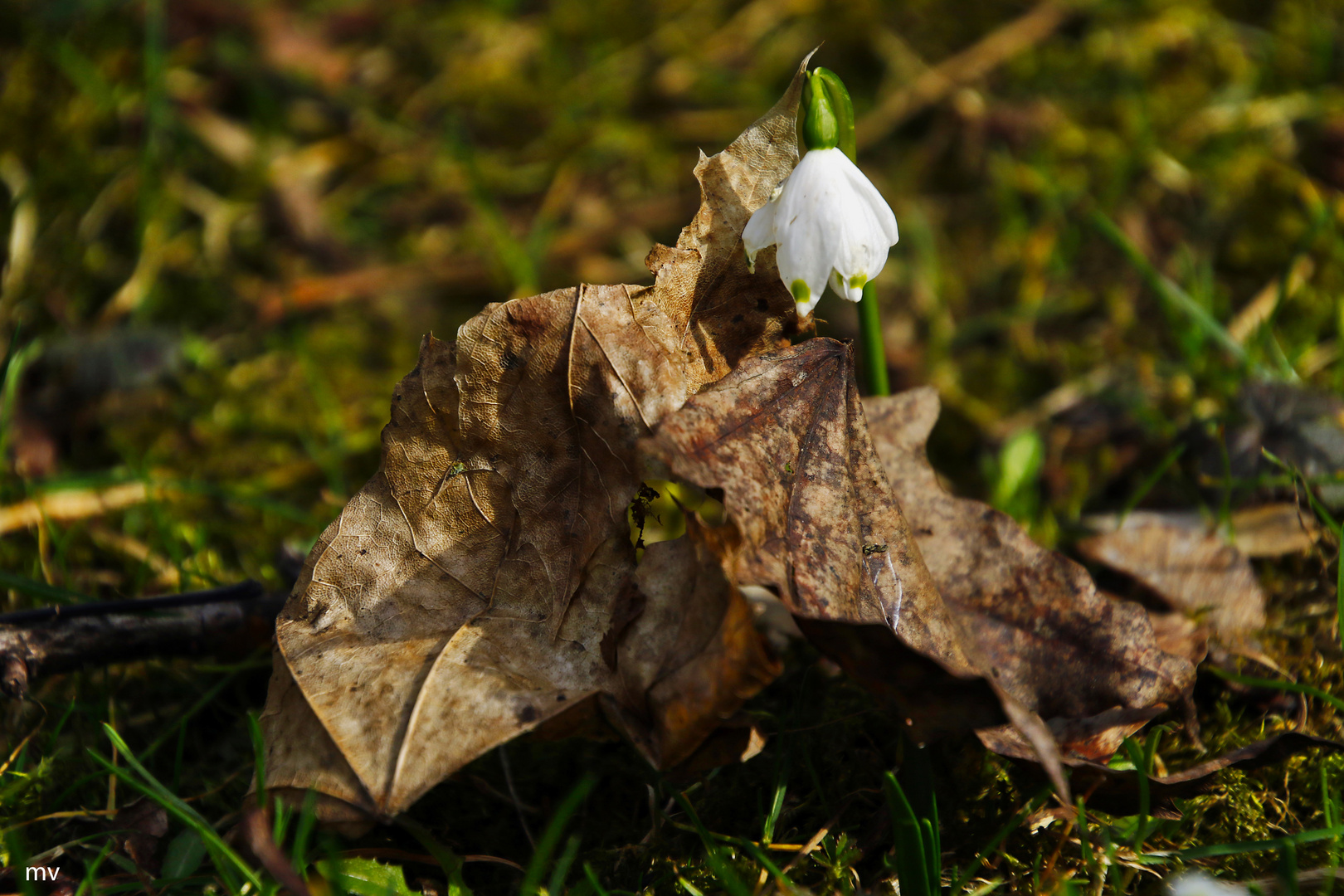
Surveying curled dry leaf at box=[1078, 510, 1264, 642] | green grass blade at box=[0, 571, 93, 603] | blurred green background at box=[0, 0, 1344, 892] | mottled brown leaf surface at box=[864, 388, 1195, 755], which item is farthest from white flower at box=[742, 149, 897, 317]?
green grass blade at box=[0, 571, 93, 603]

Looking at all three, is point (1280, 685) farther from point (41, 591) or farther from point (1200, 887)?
point (41, 591)

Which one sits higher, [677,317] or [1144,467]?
[677,317]

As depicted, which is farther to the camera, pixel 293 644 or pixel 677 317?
pixel 677 317

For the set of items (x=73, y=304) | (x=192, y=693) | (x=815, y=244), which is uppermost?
(x=815, y=244)

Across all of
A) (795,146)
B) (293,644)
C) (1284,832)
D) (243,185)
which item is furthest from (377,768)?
(243,185)

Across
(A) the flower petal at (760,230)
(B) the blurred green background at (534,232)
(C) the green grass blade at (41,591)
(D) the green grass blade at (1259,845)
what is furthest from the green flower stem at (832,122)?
(C) the green grass blade at (41,591)

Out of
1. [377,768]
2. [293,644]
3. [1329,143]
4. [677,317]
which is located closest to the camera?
[377,768]

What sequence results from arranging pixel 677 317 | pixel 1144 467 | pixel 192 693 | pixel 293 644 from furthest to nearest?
pixel 1144 467 < pixel 192 693 < pixel 677 317 < pixel 293 644

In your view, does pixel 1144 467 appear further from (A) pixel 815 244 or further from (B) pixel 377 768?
(B) pixel 377 768

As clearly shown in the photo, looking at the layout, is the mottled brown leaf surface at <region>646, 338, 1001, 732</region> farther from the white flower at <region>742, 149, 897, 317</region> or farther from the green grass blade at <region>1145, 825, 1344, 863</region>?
the green grass blade at <region>1145, 825, 1344, 863</region>
